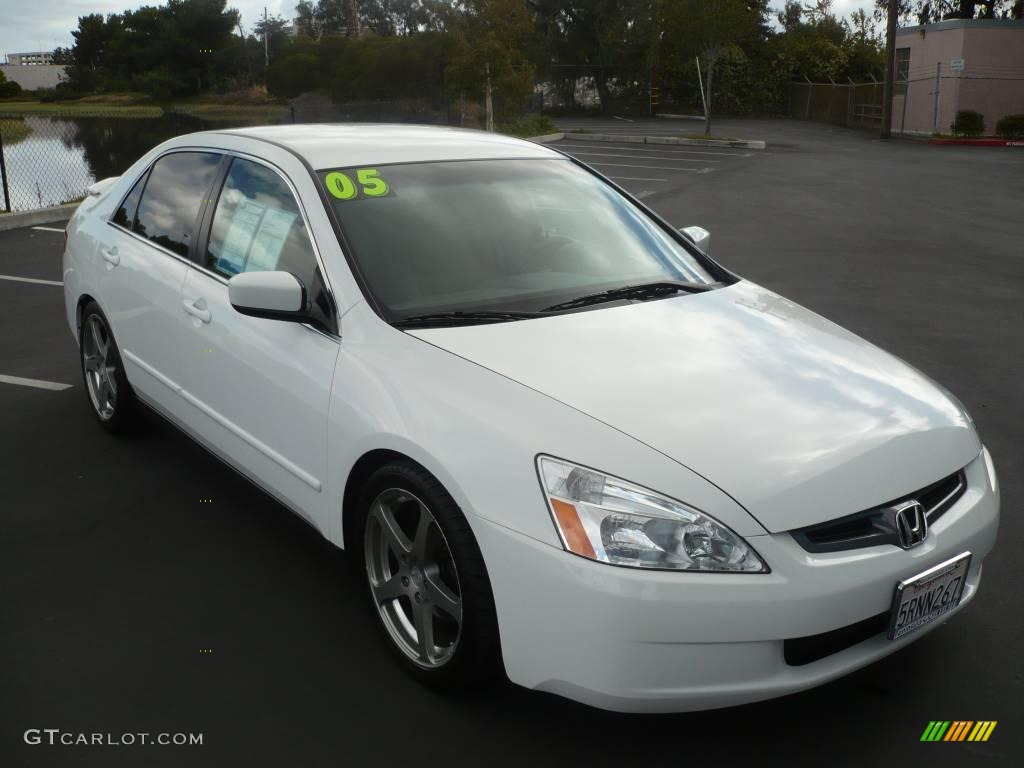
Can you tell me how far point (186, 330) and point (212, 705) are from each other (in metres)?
1.69

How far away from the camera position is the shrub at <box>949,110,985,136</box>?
2952 cm

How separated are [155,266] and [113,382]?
97 centimetres

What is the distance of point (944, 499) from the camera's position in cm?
286

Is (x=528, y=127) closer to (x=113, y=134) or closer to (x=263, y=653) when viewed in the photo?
(x=113, y=134)

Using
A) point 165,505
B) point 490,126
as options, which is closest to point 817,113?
point 490,126

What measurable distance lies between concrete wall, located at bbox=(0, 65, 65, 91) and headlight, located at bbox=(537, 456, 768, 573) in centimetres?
8573

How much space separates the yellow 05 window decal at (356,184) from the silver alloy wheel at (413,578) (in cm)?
122

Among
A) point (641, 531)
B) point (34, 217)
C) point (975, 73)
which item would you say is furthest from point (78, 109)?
point (641, 531)

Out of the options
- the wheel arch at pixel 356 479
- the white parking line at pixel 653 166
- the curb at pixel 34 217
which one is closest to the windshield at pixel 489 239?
the wheel arch at pixel 356 479

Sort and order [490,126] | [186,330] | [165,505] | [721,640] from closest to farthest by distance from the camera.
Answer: [721,640], [186,330], [165,505], [490,126]

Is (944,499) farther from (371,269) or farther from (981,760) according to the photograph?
(371,269)

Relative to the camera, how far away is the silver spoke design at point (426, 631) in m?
3.05

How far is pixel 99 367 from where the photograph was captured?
5320mm

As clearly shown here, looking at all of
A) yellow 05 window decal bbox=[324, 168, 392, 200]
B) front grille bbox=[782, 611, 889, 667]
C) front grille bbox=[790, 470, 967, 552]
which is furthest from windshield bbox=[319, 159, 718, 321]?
front grille bbox=[782, 611, 889, 667]
